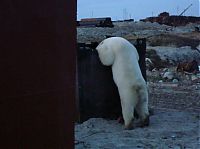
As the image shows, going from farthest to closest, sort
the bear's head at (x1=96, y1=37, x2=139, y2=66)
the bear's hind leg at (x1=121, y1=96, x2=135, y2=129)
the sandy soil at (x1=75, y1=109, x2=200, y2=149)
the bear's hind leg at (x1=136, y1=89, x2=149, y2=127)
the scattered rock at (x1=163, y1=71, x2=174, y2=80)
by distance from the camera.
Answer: the scattered rock at (x1=163, y1=71, x2=174, y2=80) < the bear's head at (x1=96, y1=37, x2=139, y2=66) < the bear's hind leg at (x1=136, y1=89, x2=149, y2=127) < the bear's hind leg at (x1=121, y1=96, x2=135, y2=129) < the sandy soil at (x1=75, y1=109, x2=200, y2=149)

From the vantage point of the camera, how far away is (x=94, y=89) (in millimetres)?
8172

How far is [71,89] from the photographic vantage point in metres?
4.01

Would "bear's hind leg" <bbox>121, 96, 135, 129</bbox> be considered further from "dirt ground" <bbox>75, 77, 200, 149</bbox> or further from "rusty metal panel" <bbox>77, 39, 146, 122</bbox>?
"rusty metal panel" <bbox>77, 39, 146, 122</bbox>

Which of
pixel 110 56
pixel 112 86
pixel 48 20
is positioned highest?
pixel 48 20

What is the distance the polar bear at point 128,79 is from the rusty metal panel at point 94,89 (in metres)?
0.28

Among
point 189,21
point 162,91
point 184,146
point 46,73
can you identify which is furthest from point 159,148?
point 189,21

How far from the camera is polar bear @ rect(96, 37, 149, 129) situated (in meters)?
7.46

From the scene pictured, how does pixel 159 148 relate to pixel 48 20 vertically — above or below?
below

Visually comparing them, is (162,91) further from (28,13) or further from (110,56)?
(28,13)

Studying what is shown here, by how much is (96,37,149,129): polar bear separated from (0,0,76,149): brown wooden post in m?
3.45

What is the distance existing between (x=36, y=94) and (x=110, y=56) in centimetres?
436

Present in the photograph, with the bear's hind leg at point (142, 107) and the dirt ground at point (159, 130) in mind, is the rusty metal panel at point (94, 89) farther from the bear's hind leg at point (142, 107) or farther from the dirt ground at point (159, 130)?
the bear's hind leg at point (142, 107)

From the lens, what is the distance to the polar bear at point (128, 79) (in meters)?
7.46

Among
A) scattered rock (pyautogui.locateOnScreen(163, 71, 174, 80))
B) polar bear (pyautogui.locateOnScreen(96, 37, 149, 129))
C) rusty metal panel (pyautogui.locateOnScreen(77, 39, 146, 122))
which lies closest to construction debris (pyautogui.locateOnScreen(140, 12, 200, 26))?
scattered rock (pyautogui.locateOnScreen(163, 71, 174, 80))
